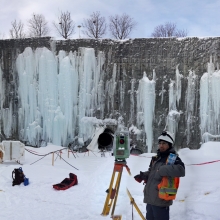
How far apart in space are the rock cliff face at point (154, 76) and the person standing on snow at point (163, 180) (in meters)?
8.66

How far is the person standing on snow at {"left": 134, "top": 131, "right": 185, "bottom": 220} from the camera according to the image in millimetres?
2957

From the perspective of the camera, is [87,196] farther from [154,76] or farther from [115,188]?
[154,76]

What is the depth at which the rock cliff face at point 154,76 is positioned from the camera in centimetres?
1161

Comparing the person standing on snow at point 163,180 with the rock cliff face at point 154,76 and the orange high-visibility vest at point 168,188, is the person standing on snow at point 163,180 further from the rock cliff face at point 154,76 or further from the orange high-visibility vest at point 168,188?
the rock cliff face at point 154,76

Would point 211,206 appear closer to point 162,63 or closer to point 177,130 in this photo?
point 177,130

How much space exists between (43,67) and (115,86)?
3.23 meters

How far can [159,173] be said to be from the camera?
3039 mm

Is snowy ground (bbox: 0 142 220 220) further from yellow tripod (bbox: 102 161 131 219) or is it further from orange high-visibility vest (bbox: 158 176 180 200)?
orange high-visibility vest (bbox: 158 176 180 200)

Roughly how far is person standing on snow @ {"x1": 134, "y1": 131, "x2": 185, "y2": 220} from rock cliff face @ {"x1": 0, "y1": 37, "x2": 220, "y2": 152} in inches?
341

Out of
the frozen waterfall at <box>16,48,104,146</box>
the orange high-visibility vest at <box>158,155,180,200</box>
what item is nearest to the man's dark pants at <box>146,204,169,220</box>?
the orange high-visibility vest at <box>158,155,180,200</box>

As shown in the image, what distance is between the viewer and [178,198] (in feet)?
16.0

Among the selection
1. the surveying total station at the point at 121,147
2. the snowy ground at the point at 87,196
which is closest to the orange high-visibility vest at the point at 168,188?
the surveying total station at the point at 121,147

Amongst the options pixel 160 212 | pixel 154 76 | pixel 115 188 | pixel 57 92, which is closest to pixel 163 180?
pixel 160 212

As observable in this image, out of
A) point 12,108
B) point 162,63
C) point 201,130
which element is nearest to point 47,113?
point 12,108
